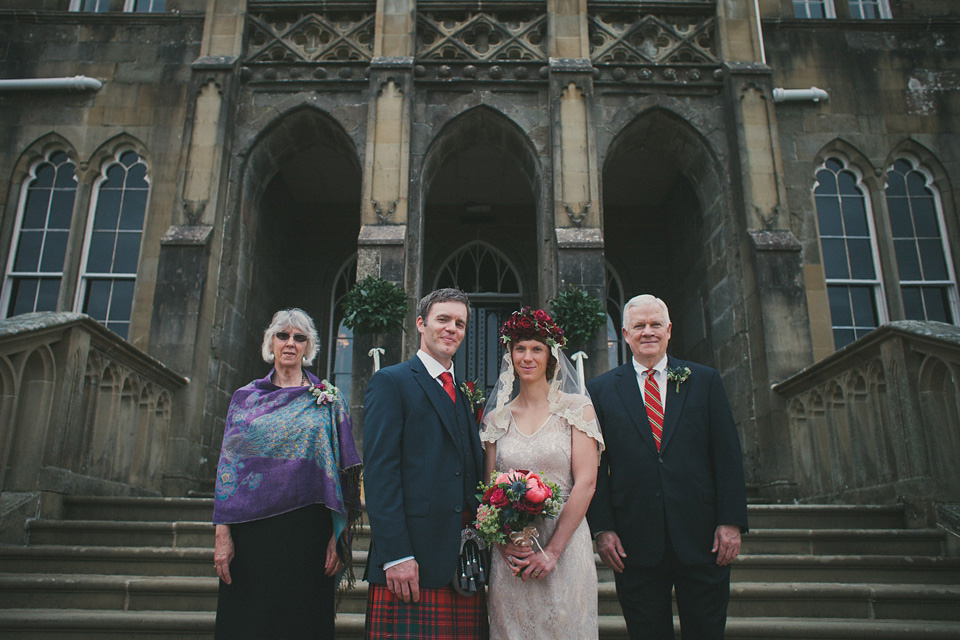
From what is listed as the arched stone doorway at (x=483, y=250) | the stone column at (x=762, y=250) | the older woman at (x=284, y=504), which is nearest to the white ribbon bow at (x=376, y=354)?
the arched stone doorway at (x=483, y=250)

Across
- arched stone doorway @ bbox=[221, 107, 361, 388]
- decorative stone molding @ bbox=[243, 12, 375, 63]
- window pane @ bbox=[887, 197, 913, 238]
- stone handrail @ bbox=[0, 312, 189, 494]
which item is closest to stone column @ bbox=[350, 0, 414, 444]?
decorative stone molding @ bbox=[243, 12, 375, 63]

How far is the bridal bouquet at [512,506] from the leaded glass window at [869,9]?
1180cm

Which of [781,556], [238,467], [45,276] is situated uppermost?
[45,276]

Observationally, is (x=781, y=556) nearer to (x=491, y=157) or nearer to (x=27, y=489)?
(x=27, y=489)

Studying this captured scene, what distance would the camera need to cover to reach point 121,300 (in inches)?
374

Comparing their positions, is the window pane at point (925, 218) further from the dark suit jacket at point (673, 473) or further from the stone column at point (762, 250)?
the dark suit jacket at point (673, 473)

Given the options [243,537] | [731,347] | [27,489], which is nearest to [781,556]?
[243,537]

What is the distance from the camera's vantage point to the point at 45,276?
31.7ft

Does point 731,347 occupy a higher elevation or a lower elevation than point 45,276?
lower

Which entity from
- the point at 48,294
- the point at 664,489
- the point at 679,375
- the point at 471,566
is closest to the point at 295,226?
the point at 48,294

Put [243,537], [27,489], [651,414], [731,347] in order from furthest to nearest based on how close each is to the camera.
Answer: [731,347] < [27,489] < [651,414] < [243,537]

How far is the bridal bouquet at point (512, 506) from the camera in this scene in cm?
250

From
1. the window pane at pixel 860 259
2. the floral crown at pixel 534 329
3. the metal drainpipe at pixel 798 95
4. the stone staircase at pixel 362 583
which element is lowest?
the stone staircase at pixel 362 583

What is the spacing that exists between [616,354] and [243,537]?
10.2 meters
